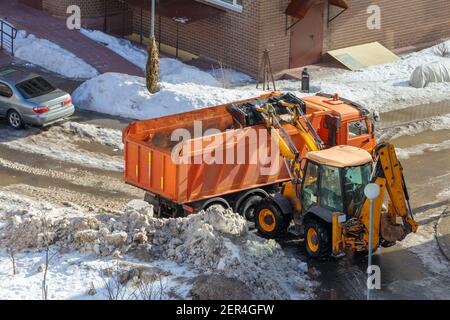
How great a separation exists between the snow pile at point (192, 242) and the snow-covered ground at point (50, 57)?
1255 cm

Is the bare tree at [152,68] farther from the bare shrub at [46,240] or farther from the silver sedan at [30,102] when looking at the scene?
the bare shrub at [46,240]

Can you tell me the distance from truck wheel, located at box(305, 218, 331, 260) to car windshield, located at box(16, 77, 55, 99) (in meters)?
10.9

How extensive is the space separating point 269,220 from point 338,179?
7.25ft

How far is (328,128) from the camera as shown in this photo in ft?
77.7

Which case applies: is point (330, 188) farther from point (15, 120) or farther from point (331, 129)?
point (15, 120)

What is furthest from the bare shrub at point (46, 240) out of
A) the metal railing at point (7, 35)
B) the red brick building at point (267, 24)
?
the metal railing at point (7, 35)

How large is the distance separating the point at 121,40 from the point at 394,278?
60.8 feet

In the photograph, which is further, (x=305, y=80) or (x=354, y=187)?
(x=305, y=80)

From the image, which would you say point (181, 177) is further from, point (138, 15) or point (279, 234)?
point (138, 15)

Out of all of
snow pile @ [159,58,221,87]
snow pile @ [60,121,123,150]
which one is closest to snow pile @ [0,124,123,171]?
snow pile @ [60,121,123,150]

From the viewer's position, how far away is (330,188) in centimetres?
1959

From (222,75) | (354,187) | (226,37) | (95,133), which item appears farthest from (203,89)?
(354,187)

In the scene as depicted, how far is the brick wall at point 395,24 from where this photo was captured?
3416 centimetres
